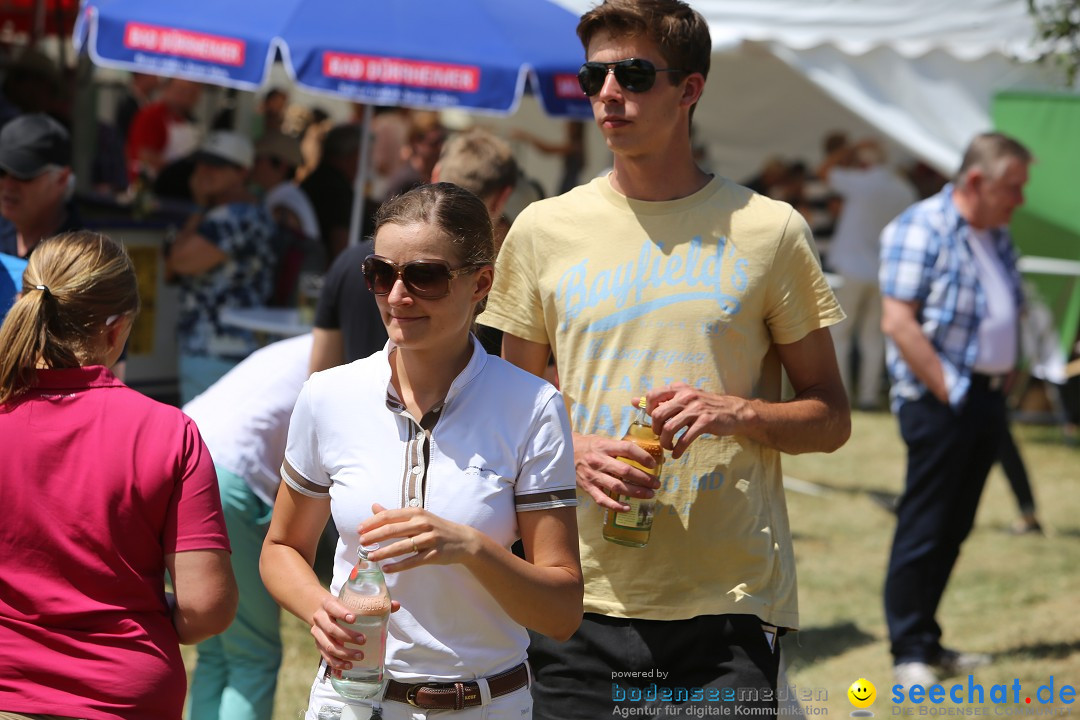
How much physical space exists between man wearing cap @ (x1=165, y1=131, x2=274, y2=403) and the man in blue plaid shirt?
3560 mm

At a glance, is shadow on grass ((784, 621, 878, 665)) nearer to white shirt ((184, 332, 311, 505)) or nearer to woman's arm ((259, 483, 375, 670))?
white shirt ((184, 332, 311, 505))

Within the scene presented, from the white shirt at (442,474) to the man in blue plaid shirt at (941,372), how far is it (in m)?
3.40

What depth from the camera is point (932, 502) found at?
540cm

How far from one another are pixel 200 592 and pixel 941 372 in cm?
375

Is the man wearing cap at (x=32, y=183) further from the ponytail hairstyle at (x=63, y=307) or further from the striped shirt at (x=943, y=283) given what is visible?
the striped shirt at (x=943, y=283)

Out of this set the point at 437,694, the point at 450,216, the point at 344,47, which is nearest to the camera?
the point at 437,694

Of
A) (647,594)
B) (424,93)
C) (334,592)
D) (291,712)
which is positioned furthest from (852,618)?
(334,592)

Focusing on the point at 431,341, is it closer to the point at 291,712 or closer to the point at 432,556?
the point at 432,556

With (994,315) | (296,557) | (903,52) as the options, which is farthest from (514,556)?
(903,52)

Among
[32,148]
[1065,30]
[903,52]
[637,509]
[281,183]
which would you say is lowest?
[637,509]

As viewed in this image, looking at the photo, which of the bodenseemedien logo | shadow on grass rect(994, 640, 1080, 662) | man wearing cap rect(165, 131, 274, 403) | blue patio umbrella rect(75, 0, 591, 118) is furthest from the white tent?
the bodenseemedien logo

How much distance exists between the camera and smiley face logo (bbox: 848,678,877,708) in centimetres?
475

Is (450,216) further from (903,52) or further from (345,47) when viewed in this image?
(903,52)

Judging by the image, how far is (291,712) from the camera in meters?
4.93
